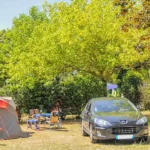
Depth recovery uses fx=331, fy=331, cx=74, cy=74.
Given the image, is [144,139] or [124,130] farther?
[144,139]

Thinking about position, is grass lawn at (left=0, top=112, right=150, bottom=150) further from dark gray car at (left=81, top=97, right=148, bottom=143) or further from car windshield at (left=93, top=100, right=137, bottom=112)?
car windshield at (left=93, top=100, right=137, bottom=112)

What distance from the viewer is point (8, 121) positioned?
13.8 m

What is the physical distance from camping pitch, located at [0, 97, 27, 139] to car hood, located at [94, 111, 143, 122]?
4.11 metres

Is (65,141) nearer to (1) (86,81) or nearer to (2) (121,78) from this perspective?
(1) (86,81)

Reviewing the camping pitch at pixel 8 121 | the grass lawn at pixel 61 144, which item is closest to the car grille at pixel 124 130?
the grass lawn at pixel 61 144

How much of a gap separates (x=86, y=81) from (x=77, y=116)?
2.31 meters

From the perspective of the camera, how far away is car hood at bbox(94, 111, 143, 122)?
Answer: 1059cm

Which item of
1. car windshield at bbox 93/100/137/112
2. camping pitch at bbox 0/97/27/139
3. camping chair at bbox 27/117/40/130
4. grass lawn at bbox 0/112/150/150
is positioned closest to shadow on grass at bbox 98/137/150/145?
grass lawn at bbox 0/112/150/150

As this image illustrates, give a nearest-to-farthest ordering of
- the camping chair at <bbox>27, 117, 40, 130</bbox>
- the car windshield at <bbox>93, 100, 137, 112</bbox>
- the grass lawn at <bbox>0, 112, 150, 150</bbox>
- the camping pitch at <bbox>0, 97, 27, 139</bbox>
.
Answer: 1. the grass lawn at <bbox>0, 112, 150, 150</bbox>
2. the car windshield at <bbox>93, 100, 137, 112</bbox>
3. the camping pitch at <bbox>0, 97, 27, 139</bbox>
4. the camping chair at <bbox>27, 117, 40, 130</bbox>

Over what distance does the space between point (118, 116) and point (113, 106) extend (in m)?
1.06

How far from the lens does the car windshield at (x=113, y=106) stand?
38.2 ft

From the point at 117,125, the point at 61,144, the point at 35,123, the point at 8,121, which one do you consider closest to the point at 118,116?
the point at 117,125

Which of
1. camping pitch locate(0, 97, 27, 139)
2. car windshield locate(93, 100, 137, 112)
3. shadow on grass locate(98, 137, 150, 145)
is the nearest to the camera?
shadow on grass locate(98, 137, 150, 145)

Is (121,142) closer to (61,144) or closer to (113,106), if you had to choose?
(113,106)
